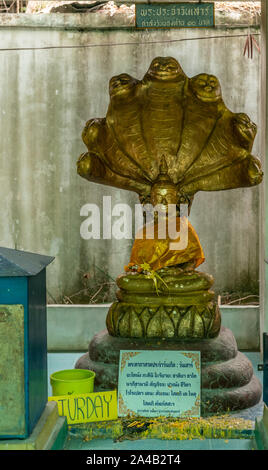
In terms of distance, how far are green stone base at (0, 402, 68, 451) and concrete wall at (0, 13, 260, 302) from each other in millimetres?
2870

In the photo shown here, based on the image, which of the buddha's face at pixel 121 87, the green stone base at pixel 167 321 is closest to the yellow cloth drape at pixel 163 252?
the green stone base at pixel 167 321

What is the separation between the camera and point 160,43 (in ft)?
20.0

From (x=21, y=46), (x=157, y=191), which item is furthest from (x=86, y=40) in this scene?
(x=157, y=191)

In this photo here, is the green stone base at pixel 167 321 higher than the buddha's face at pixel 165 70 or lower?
lower

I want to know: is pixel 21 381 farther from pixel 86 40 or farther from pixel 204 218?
pixel 86 40

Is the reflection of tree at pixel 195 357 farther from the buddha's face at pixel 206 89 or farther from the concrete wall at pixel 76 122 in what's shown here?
the concrete wall at pixel 76 122

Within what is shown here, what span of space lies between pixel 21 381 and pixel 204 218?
359 cm

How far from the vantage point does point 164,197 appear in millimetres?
4648

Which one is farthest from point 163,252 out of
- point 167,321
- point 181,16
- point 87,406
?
point 181,16

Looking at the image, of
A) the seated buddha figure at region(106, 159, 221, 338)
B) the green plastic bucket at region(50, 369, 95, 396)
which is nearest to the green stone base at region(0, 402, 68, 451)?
the green plastic bucket at region(50, 369, 95, 396)

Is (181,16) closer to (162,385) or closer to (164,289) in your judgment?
(164,289)

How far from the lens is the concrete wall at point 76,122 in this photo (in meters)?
6.05

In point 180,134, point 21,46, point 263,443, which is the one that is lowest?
point 263,443

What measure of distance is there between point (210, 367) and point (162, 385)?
0.42m
